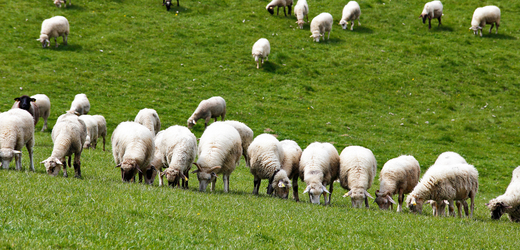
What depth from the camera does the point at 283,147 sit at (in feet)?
51.1

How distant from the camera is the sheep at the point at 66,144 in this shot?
39.0ft

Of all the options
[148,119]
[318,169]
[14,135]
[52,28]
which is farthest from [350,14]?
[14,135]

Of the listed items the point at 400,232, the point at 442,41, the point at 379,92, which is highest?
the point at 442,41

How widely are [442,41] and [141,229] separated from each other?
117 ft

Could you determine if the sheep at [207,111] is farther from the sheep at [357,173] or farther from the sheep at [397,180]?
the sheep at [397,180]

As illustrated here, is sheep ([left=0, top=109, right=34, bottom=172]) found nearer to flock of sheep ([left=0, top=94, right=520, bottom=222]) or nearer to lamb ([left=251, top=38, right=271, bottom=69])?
flock of sheep ([left=0, top=94, right=520, bottom=222])

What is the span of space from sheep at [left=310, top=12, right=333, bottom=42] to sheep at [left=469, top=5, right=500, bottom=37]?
12.5 meters

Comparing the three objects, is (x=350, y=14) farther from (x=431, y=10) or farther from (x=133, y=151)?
(x=133, y=151)

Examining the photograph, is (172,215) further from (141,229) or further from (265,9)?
(265,9)

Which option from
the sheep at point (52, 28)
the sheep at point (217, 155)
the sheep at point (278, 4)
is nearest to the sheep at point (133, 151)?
the sheep at point (217, 155)

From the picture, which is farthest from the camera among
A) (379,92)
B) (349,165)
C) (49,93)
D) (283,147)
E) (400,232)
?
(379,92)

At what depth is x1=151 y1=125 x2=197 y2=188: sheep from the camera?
41.6 feet

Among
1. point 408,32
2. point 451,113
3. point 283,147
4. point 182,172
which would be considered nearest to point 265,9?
point 408,32

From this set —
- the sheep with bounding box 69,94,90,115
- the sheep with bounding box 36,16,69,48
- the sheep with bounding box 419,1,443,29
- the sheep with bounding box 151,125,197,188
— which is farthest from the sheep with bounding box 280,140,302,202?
the sheep with bounding box 419,1,443,29
